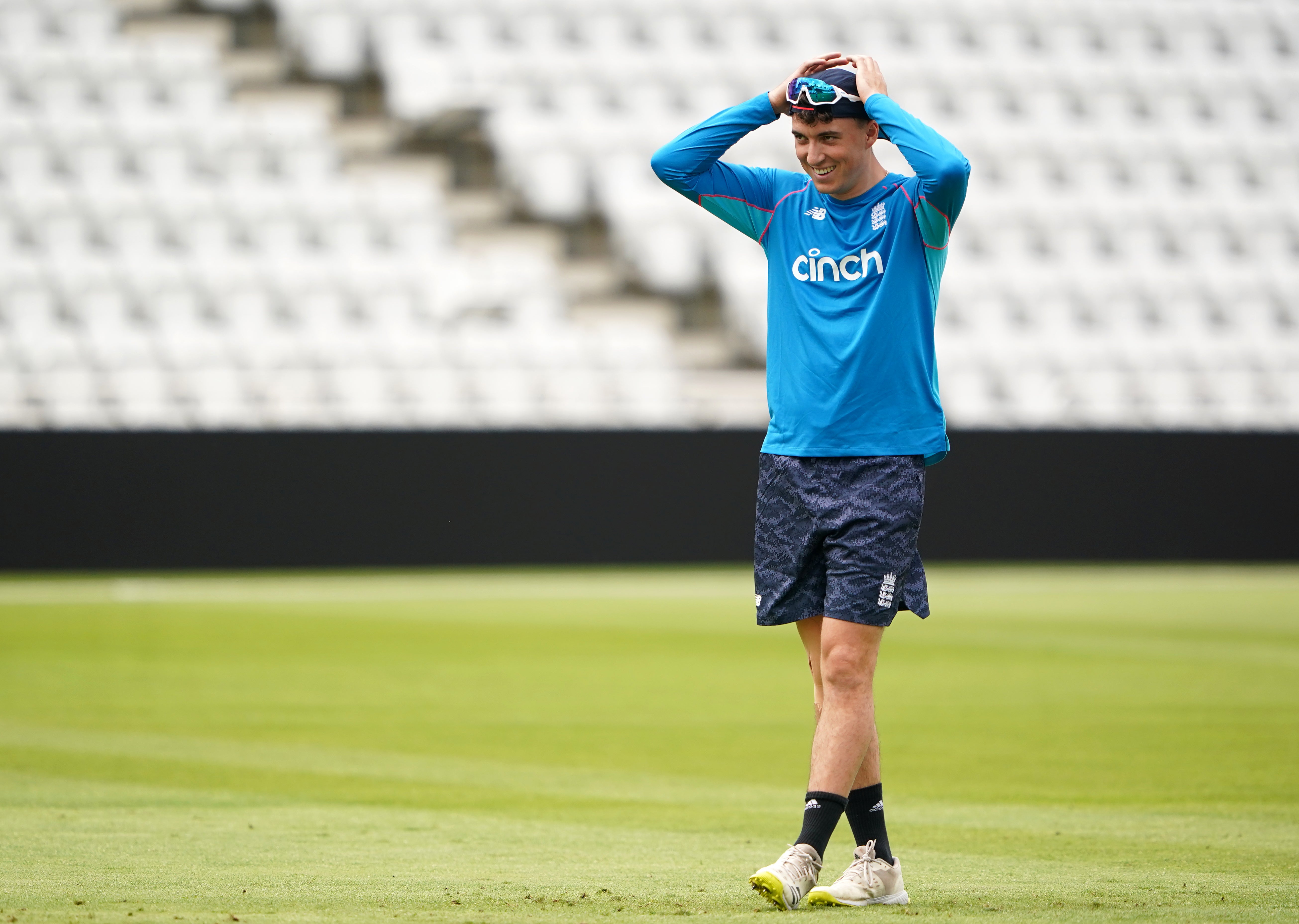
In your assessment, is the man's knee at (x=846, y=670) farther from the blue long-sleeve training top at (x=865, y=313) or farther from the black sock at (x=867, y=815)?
the blue long-sleeve training top at (x=865, y=313)

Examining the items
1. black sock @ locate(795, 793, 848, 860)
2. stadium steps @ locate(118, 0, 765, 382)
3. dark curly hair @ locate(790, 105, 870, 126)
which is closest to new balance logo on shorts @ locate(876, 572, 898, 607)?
black sock @ locate(795, 793, 848, 860)

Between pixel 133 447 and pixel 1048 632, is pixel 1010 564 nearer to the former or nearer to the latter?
pixel 1048 632

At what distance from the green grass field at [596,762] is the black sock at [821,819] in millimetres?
165

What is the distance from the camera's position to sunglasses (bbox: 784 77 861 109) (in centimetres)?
440

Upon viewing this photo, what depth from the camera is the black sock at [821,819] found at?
4.28 meters

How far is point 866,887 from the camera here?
14.2 feet

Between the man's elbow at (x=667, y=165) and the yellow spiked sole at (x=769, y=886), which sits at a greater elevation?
the man's elbow at (x=667, y=165)

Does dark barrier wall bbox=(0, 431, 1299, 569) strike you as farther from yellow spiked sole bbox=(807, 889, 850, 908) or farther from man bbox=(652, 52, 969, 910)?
yellow spiked sole bbox=(807, 889, 850, 908)

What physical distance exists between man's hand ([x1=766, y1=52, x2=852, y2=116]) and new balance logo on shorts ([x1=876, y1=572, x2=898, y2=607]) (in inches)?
46.5

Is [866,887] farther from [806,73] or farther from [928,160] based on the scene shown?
[806,73]

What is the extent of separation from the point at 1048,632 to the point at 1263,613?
9.50ft

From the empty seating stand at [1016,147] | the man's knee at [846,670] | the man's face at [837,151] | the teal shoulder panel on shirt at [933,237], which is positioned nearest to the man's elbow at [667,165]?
the man's face at [837,151]

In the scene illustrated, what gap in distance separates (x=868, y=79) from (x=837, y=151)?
23 centimetres

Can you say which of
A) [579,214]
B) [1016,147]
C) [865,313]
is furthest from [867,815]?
[1016,147]
